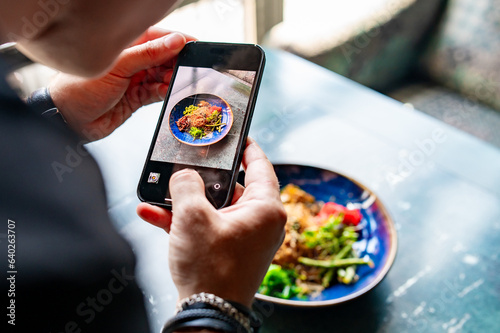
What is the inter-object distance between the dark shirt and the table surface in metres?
0.13

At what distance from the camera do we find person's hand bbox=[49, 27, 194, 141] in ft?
2.74

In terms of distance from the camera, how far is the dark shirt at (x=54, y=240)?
61cm

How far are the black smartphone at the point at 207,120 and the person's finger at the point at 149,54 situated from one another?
2cm

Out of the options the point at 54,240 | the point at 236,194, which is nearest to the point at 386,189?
the point at 236,194

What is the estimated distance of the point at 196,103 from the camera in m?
0.77

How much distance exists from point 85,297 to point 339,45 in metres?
1.66

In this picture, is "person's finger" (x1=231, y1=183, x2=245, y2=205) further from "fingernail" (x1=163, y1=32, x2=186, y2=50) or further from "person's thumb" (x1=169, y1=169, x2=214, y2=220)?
"fingernail" (x1=163, y1=32, x2=186, y2=50)

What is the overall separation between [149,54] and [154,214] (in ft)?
1.15

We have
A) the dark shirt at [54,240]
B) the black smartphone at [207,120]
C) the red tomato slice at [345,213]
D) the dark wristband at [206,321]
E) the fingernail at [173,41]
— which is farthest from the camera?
the red tomato slice at [345,213]

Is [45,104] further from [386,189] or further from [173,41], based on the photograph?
[386,189]

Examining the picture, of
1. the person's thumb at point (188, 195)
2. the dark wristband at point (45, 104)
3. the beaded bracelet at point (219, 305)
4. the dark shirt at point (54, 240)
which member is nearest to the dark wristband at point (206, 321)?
the beaded bracelet at point (219, 305)

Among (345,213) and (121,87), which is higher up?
(121,87)

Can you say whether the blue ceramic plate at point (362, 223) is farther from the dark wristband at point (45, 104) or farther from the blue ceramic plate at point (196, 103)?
the dark wristband at point (45, 104)

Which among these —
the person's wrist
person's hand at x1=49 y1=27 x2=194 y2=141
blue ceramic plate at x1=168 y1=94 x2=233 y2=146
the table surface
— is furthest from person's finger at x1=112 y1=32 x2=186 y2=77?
the person's wrist
